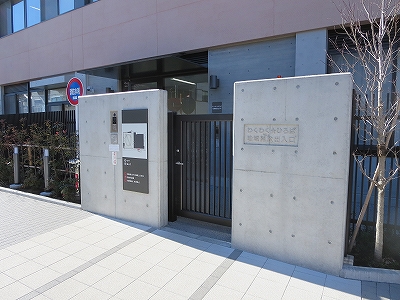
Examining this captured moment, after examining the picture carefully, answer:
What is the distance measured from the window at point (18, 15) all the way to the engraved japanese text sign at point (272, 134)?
1541 cm

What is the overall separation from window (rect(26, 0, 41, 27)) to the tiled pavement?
1230cm

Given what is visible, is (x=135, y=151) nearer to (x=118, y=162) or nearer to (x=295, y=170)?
(x=118, y=162)

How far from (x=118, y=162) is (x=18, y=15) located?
1439 centimetres

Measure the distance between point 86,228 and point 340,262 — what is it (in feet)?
13.0

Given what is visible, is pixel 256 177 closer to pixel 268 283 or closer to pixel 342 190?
pixel 342 190

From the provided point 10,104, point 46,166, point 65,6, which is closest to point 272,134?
point 46,166

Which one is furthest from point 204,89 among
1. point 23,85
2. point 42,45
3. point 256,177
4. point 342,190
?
point 23,85

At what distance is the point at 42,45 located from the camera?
13227mm

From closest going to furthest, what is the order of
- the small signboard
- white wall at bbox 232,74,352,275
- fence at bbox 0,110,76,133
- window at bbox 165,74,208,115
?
white wall at bbox 232,74,352,275, the small signboard, fence at bbox 0,110,76,133, window at bbox 165,74,208,115

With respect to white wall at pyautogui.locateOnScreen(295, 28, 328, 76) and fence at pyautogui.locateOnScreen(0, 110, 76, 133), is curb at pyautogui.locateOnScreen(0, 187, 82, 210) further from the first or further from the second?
white wall at pyautogui.locateOnScreen(295, 28, 328, 76)

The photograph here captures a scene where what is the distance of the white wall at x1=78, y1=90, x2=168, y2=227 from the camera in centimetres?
487

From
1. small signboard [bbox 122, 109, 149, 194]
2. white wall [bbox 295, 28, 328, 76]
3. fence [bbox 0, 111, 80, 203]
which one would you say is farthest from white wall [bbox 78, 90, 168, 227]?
white wall [bbox 295, 28, 328, 76]

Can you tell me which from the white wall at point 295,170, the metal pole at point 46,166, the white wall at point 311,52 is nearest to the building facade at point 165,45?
the white wall at point 311,52

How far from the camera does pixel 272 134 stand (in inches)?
151
